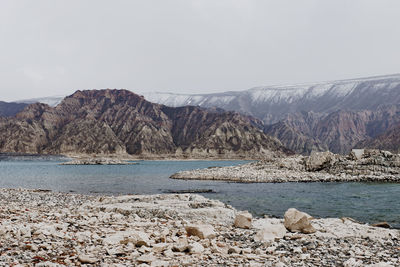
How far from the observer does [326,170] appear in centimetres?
6462

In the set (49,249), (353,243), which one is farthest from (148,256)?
(353,243)

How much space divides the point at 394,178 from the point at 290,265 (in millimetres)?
55030

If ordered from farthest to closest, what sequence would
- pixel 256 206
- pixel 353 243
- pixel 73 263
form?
pixel 256 206 → pixel 353 243 → pixel 73 263

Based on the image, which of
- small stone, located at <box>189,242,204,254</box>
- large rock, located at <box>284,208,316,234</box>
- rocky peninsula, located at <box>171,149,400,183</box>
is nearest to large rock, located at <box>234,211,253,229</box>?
large rock, located at <box>284,208,316,234</box>

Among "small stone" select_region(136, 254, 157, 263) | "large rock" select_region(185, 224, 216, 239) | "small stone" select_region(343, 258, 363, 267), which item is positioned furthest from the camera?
"large rock" select_region(185, 224, 216, 239)

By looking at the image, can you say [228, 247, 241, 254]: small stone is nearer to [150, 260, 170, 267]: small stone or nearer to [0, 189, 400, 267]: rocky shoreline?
[0, 189, 400, 267]: rocky shoreline

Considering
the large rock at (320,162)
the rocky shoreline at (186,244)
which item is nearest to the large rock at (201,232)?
the rocky shoreline at (186,244)

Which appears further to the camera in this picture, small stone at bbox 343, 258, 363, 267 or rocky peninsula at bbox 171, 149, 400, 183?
rocky peninsula at bbox 171, 149, 400, 183

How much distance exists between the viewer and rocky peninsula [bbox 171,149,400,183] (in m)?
56.3

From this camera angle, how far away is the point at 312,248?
11.0 metres

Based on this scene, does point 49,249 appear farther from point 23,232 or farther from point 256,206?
point 256,206

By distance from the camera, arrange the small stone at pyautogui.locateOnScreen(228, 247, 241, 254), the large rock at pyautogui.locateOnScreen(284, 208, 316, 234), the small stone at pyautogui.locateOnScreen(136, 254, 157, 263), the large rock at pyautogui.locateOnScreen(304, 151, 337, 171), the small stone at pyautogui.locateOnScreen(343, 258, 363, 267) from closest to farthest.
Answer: the small stone at pyautogui.locateOnScreen(136, 254, 157, 263) → the small stone at pyautogui.locateOnScreen(343, 258, 363, 267) → the small stone at pyautogui.locateOnScreen(228, 247, 241, 254) → the large rock at pyautogui.locateOnScreen(284, 208, 316, 234) → the large rock at pyautogui.locateOnScreen(304, 151, 337, 171)

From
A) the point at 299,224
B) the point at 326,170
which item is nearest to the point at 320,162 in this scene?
the point at 326,170

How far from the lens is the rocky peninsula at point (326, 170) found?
56.3 m
